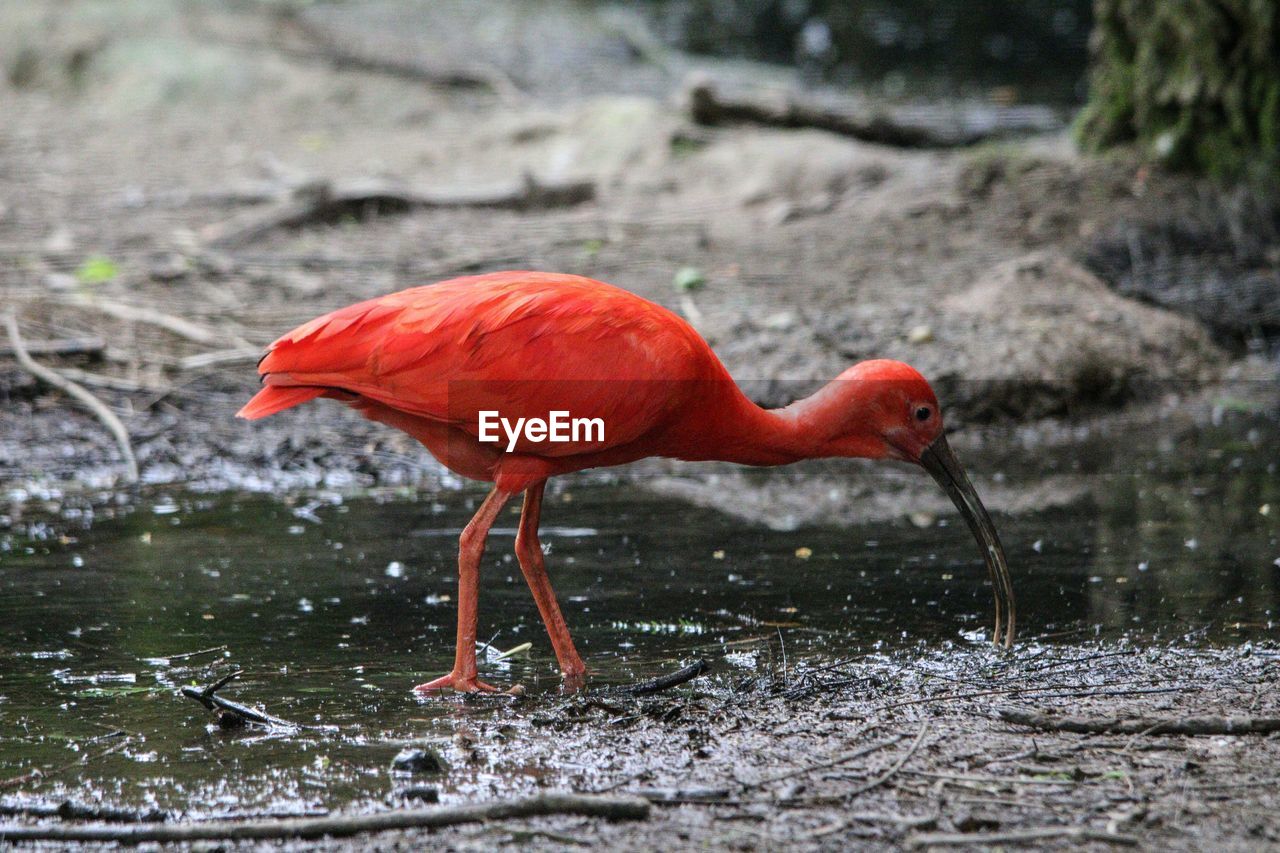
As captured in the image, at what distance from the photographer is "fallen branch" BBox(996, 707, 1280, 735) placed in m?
3.58

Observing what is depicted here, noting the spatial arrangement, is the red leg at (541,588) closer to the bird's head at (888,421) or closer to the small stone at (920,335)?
the bird's head at (888,421)

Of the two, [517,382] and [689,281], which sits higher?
[517,382]

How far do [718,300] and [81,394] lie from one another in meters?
3.50

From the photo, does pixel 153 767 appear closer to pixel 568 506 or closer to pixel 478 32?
pixel 568 506

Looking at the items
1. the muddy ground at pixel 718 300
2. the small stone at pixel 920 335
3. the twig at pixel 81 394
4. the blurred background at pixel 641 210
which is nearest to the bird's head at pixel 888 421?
the muddy ground at pixel 718 300

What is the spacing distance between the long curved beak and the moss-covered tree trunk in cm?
572

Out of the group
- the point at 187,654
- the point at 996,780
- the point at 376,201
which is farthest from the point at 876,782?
the point at 376,201

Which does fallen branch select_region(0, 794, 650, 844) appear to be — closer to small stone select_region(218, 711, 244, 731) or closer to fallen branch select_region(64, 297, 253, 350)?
small stone select_region(218, 711, 244, 731)

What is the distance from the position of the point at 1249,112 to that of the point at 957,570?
217 inches

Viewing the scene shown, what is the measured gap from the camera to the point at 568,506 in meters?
6.54

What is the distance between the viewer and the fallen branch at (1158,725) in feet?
11.8

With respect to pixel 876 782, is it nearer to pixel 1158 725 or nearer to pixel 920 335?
pixel 1158 725

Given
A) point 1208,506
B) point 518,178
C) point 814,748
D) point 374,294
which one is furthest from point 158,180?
point 814,748

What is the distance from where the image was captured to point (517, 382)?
4.39 m
